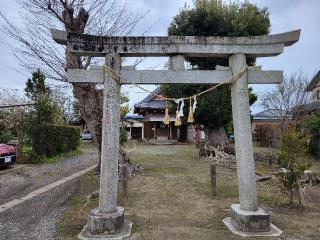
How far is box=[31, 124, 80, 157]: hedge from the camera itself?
18231mm

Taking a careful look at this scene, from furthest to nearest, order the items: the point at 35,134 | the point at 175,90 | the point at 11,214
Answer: the point at 175,90 < the point at 35,134 < the point at 11,214

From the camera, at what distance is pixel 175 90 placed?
21.3 meters

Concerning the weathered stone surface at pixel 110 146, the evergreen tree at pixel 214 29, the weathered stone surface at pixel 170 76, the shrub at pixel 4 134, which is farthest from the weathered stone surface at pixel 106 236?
the shrub at pixel 4 134

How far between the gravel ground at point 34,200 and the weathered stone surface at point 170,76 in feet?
10.3

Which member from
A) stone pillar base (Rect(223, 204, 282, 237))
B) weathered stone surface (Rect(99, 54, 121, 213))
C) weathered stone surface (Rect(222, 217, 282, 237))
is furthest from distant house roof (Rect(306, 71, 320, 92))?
weathered stone surface (Rect(99, 54, 121, 213))

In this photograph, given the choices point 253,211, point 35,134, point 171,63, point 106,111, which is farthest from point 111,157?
point 35,134

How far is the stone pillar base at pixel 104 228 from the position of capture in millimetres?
6344

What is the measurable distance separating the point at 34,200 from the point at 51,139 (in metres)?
10.1

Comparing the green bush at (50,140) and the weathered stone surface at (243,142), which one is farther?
the green bush at (50,140)

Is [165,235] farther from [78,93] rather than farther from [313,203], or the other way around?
[78,93]

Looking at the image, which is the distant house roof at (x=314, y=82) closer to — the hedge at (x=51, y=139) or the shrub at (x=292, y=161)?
the hedge at (x=51, y=139)

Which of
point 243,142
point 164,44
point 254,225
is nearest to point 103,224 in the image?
point 254,225

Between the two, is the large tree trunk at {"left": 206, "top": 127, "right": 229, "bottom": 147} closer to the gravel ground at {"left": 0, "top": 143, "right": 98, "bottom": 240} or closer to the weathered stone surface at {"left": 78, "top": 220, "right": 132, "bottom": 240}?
the gravel ground at {"left": 0, "top": 143, "right": 98, "bottom": 240}

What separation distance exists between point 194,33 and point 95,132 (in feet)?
30.3
